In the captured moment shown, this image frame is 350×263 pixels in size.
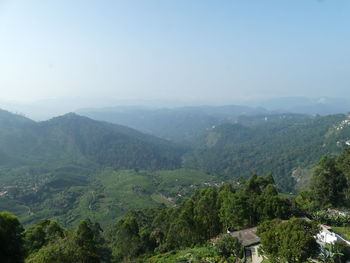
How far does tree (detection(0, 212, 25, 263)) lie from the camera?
13273 mm

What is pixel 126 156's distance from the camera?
17225 centimetres

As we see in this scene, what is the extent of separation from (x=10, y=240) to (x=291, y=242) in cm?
1556

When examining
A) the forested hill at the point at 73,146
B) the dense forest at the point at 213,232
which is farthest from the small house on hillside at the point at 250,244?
the forested hill at the point at 73,146

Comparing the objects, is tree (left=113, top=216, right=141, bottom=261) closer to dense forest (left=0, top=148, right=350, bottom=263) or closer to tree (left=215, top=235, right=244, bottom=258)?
dense forest (left=0, top=148, right=350, bottom=263)

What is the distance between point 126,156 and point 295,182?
103 meters

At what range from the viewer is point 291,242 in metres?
15.3

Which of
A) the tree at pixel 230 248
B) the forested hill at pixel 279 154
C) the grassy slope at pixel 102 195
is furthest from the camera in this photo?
the forested hill at pixel 279 154

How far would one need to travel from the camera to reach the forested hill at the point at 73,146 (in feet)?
490

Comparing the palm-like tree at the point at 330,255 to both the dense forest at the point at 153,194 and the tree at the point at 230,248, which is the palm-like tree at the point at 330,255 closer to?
the dense forest at the point at 153,194

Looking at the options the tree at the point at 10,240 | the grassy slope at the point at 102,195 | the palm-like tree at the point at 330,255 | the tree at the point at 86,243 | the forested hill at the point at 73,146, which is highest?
the tree at the point at 10,240

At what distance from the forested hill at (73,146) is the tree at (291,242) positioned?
14064 cm

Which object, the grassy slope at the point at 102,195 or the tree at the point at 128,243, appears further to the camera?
the grassy slope at the point at 102,195

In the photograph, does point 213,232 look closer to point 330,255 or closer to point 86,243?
point 86,243

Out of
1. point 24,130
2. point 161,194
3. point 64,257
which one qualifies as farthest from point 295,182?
point 24,130
